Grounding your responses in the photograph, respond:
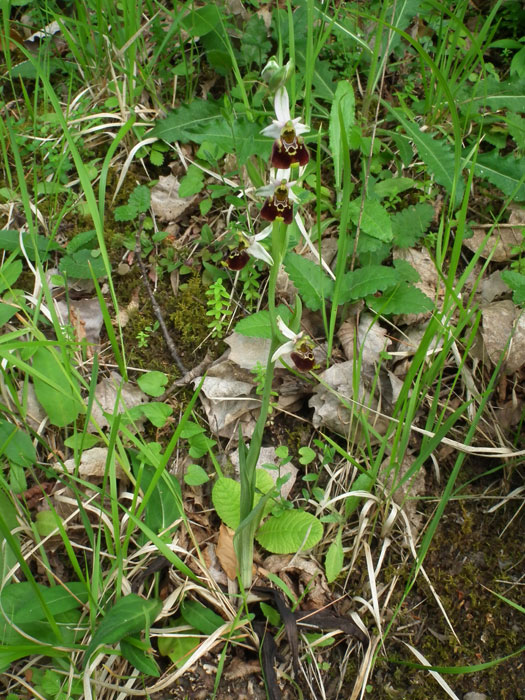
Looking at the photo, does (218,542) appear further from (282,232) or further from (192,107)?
(192,107)

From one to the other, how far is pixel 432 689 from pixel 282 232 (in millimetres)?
1621

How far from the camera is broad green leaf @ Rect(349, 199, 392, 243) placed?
2461mm

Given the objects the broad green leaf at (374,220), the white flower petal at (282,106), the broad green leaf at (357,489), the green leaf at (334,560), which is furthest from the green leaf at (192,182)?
the green leaf at (334,560)

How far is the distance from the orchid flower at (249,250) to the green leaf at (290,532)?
96 centimetres

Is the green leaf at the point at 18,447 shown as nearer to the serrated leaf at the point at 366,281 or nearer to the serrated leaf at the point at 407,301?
the serrated leaf at the point at 366,281

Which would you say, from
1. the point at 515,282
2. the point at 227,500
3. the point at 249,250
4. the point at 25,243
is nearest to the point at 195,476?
the point at 227,500

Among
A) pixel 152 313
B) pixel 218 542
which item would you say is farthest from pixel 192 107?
pixel 218 542

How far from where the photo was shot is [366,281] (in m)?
2.38

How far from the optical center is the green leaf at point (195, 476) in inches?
85.0

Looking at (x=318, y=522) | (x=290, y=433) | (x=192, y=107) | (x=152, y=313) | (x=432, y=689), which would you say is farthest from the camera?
(x=192, y=107)

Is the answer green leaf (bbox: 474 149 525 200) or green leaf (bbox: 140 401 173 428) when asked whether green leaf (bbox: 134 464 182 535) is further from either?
green leaf (bbox: 474 149 525 200)

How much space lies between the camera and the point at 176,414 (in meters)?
2.43

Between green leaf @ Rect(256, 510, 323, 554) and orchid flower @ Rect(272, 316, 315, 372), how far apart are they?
62 centimetres

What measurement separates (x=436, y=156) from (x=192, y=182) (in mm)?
1192
